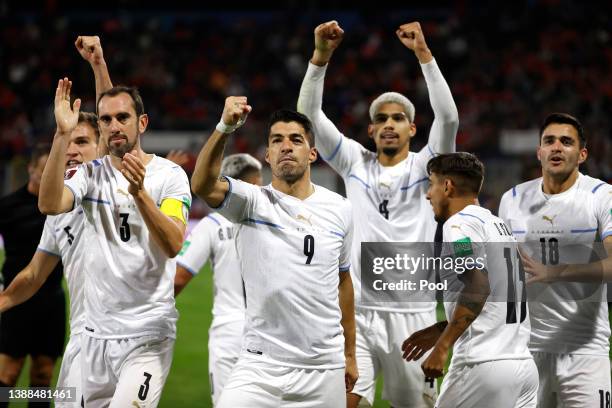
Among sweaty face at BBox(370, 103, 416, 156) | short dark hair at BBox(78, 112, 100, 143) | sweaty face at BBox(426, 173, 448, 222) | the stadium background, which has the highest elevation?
the stadium background

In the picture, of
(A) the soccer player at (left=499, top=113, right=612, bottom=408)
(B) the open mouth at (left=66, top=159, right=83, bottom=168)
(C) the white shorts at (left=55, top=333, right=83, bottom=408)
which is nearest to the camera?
(C) the white shorts at (left=55, top=333, right=83, bottom=408)

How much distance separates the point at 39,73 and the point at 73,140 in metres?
20.0

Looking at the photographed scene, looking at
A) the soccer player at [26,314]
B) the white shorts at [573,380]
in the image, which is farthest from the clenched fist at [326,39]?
the white shorts at [573,380]

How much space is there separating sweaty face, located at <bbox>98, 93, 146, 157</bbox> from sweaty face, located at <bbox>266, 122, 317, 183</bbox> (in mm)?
862

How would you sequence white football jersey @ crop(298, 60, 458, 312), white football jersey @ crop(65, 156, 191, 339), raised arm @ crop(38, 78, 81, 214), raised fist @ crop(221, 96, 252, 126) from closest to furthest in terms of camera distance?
1. raised fist @ crop(221, 96, 252, 126)
2. raised arm @ crop(38, 78, 81, 214)
3. white football jersey @ crop(65, 156, 191, 339)
4. white football jersey @ crop(298, 60, 458, 312)

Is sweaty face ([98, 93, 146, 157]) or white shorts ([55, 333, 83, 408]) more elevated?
sweaty face ([98, 93, 146, 157])

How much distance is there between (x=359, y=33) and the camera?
2642cm

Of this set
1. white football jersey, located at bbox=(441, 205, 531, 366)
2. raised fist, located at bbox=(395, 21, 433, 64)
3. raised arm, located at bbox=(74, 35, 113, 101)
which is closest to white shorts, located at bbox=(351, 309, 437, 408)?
white football jersey, located at bbox=(441, 205, 531, 366)

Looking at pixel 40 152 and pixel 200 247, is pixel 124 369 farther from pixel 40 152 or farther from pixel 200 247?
pixel 40 152

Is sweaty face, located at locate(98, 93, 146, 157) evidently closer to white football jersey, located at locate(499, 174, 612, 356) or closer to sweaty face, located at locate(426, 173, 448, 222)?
sweaty face, located at locate(426, 173, 448, 222)

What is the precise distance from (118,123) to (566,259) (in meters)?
3.29

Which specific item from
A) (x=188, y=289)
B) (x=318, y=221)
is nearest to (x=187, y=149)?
(x=188, y=289)

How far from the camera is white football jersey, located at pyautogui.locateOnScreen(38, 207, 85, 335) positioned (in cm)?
569

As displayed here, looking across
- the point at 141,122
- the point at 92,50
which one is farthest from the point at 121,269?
the point at 92,50
